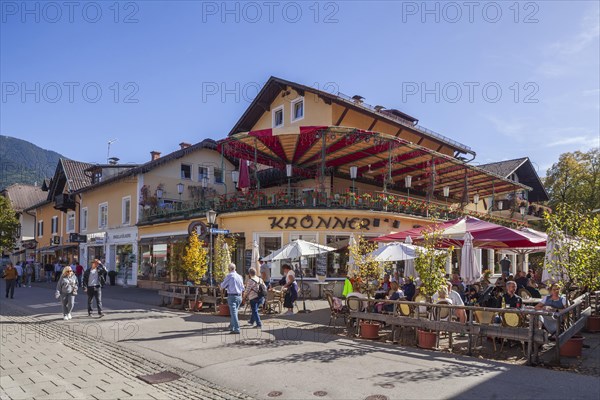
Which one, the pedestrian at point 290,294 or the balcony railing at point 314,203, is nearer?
the pedestrian at point 290,294

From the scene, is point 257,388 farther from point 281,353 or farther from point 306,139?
point 306,139

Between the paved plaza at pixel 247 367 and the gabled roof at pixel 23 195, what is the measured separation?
45.4 metres

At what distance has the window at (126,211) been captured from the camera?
2816cm

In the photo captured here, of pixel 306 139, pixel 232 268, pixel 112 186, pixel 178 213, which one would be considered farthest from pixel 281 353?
pixel 112 186

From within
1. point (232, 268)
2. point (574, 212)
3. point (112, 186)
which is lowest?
point (232, 268)

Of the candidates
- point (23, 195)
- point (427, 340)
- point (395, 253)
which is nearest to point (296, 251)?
point (395, 253)

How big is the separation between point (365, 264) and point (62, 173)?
32.5 m

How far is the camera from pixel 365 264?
1112 centimetres

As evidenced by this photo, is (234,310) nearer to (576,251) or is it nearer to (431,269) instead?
(431,269)

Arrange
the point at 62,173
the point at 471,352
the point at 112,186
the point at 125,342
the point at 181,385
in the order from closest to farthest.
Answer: the point at 181,385
the point at 471,352
the point at 125,342
the point at 112,186
the point at 62,173

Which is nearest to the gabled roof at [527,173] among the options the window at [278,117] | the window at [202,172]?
the window at [278,117]

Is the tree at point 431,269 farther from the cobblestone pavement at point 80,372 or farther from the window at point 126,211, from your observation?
the window at point 126,211

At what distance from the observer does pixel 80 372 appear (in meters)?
7.31

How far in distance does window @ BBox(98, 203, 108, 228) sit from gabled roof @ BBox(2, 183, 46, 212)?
895 inches
